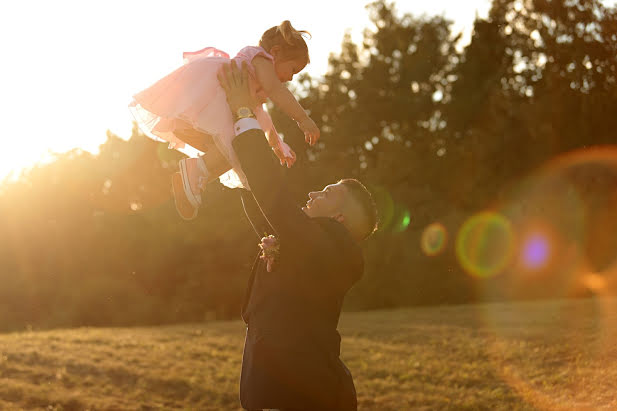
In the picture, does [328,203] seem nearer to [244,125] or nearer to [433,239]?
[244,125]

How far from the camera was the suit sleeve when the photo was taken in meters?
2.41

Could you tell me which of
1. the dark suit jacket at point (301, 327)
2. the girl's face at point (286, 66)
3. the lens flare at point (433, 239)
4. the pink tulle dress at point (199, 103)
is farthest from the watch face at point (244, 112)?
the lens flare at point (433, 239)

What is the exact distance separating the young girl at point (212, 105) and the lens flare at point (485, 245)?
20.6 meters

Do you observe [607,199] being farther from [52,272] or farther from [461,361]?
[52,272]

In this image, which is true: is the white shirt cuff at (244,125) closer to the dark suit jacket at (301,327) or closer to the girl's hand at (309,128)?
the dark suit jacket at (301,327)

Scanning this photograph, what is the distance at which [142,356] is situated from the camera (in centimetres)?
1136

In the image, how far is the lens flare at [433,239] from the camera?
80.8ft

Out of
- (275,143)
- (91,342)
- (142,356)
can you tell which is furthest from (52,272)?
(275,143)

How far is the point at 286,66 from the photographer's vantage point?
324 cm

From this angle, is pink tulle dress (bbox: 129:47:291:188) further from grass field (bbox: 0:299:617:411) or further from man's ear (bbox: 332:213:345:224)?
grass field (bbox: 0:299:617:411)

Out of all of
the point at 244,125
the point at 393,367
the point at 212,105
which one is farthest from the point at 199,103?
the point at 393,367

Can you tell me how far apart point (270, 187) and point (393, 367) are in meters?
8.02

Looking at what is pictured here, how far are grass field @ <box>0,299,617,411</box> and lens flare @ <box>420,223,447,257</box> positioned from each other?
1109 centimetres

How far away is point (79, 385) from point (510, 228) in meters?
17.4
